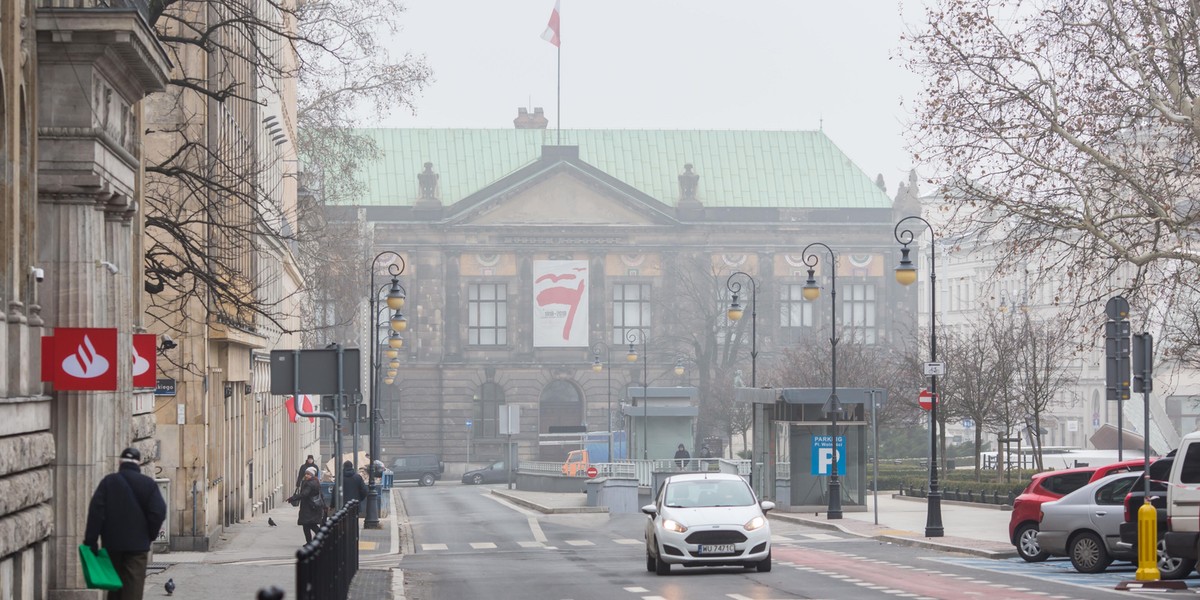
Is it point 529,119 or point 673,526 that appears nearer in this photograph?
point 673,526

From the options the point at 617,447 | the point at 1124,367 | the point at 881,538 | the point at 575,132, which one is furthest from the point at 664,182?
the point at 1124,367

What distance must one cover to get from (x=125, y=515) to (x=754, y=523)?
1124 centimetres

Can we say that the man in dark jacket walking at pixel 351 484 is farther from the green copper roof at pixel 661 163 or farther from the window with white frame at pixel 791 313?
the window with white frame at pixel 791 313

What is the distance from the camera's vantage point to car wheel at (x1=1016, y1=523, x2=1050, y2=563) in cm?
2739

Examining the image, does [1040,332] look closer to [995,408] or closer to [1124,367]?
[995,408]

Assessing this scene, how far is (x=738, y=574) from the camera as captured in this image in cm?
2506

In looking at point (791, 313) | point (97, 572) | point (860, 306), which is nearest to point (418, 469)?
point (791, 313)

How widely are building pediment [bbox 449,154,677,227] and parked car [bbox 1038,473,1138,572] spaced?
82.8m

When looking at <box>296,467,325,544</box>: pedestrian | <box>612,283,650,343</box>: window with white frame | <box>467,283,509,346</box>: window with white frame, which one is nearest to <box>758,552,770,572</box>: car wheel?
<box>296,467,325,544</box>: pedestrian

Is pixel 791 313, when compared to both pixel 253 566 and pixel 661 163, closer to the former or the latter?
pixel 661 163

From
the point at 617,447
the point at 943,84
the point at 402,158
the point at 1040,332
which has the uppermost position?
the point at 402,158

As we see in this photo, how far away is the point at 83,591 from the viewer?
17391 mm

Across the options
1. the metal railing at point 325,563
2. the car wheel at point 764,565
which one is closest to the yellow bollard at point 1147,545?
the car wheel at point 764,565

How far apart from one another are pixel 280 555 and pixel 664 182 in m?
85.4
